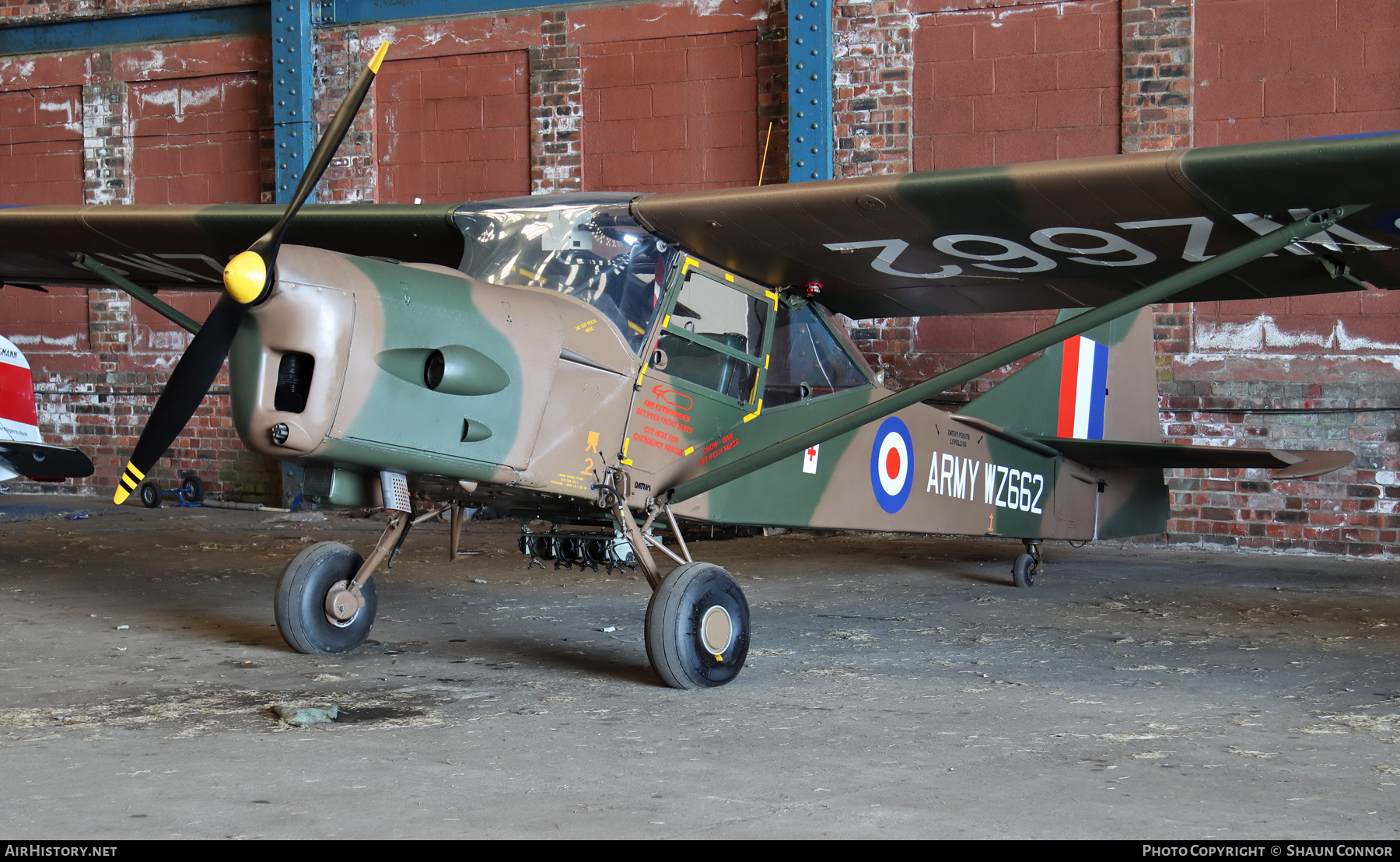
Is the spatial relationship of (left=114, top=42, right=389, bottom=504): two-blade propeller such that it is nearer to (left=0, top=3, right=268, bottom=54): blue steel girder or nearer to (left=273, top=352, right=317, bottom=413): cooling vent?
(left=273, top=352, right=317, bottom=413): cooling vent

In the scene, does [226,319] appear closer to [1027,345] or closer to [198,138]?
[1027,345]

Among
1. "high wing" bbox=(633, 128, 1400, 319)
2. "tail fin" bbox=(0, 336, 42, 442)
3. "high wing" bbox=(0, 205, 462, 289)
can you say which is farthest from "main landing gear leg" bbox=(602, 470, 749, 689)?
"tail fin" bbox=(0, 336, 42, 442)

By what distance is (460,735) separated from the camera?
13.8ft

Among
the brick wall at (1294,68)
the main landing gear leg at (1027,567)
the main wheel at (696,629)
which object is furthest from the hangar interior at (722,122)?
the main wheel at (696,629)

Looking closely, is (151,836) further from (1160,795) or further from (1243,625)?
(1243,625)

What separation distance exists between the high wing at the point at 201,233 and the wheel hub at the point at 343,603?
2019 mm

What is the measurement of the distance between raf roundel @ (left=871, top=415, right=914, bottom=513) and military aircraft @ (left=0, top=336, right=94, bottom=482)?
22.3 feet

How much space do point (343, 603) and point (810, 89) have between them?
6.90 m

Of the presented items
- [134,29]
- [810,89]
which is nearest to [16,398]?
[134,29]

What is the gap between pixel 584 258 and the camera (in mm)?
5590

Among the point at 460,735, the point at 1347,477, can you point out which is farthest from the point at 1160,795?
the point at 1347,477

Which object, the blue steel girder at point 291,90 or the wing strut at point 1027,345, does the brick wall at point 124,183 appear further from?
the wing strut at point 1027,345

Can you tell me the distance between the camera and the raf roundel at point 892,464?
6699 mm

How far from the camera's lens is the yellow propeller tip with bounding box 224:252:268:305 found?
418cm
